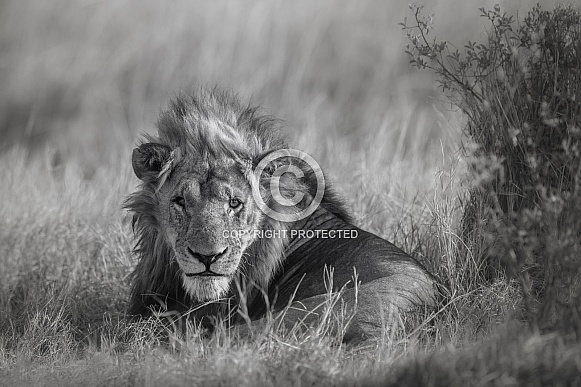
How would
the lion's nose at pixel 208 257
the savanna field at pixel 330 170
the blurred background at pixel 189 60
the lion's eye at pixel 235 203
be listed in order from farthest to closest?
the blurred background at pixel 189 60 < the lion's eye at pixel 235 203 < the lion's nose at pixel 208 257 < the savanna field at pixel 330 170

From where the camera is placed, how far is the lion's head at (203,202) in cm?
539

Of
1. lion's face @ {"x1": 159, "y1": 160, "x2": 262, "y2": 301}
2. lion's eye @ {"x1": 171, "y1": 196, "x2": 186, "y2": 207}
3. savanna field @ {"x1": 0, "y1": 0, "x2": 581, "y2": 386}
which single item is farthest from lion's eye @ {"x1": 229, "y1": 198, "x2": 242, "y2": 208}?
savanna field @ {"x1": 0, "y1": 0, "x2": 581, "y2": 386}

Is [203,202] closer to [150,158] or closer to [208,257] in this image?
[208,257]

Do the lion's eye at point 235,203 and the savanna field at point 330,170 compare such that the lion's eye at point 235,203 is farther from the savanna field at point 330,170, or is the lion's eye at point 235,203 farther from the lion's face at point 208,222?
the savanna field at point 330,170

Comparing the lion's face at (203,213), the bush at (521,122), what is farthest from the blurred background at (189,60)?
the lion's face at (203,213)

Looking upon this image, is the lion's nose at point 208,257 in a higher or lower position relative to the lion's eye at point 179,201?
lower

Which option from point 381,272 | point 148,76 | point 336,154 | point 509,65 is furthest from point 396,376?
point 148,76

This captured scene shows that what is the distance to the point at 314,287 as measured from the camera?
18.0ft

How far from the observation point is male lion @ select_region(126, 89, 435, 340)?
5.31m

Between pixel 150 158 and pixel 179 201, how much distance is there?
13.6 inches

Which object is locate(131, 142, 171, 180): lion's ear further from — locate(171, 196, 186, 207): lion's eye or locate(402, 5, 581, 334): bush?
locate(402, 5, 581, 334): bush

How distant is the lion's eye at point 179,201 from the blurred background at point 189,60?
18.8 feet

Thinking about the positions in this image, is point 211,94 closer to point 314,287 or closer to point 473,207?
point 314,287

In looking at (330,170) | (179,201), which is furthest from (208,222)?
(330,170)
